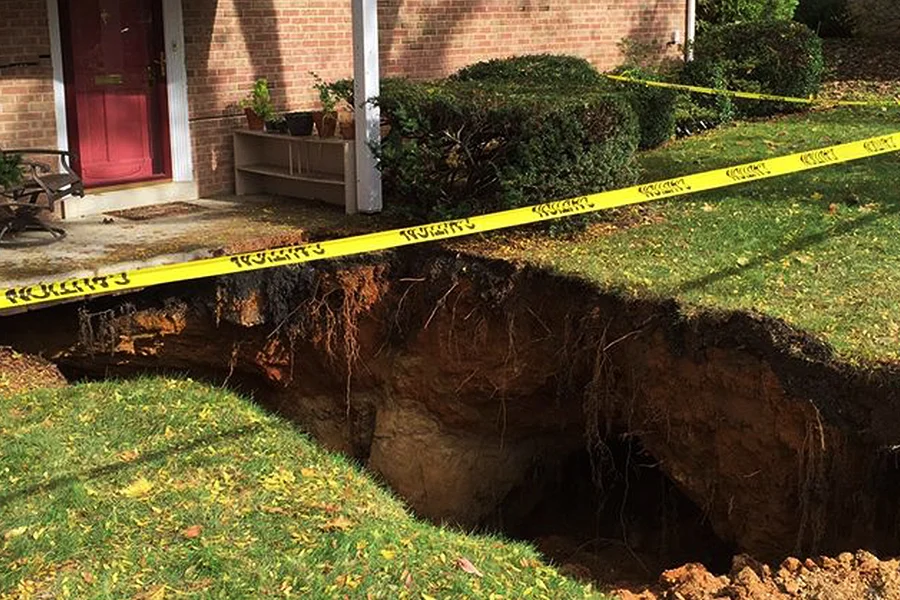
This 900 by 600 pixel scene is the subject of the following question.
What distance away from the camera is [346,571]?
556 centimetres

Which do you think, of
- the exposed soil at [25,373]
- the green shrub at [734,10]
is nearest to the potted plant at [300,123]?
the exposed soil at [25,373]

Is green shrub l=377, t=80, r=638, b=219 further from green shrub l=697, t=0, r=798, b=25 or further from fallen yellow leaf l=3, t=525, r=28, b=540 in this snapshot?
green shrub l=697, t=0, r=798, b=25

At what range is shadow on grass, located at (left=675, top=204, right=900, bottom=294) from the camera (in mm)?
8008

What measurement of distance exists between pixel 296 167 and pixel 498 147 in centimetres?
263

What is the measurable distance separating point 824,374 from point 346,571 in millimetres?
3254

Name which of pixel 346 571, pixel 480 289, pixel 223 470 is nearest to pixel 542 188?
Result: pixel 480 289

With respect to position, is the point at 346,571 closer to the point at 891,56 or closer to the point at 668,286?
the point at 668,286

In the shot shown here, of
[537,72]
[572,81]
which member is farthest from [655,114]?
[572,81]

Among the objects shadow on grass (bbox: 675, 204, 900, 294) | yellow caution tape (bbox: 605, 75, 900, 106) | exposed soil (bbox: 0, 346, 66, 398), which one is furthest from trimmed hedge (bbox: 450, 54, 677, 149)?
exposed soil (bbox: 0, 346, 66, 398)

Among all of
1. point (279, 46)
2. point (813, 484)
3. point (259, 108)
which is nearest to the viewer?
point (813, 484)

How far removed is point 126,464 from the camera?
6695 millimetres

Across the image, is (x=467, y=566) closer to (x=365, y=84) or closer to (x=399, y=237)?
(x=399, y=237)

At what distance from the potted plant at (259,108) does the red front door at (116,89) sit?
852 millimetres

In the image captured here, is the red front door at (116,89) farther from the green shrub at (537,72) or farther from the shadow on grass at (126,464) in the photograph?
the shadow on grass at (126,464)
